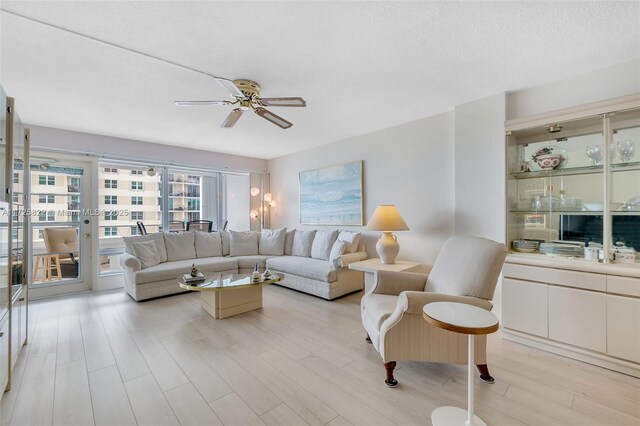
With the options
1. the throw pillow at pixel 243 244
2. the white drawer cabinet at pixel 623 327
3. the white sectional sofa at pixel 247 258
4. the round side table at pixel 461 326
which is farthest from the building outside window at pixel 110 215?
the white drawer cabinet at pixel 623 327

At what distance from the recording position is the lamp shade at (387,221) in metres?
3.29

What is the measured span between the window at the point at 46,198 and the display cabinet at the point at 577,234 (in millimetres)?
5968

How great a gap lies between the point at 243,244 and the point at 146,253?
157 centimetres

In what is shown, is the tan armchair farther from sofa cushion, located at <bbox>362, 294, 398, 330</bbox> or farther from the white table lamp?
the white table lamp

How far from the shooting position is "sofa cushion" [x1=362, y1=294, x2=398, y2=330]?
1.98 metres

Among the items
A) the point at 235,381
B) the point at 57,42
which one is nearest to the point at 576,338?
the point at 235,381

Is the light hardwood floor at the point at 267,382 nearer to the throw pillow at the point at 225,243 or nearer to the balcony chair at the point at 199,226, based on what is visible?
the throw pillow at the point at 225,243

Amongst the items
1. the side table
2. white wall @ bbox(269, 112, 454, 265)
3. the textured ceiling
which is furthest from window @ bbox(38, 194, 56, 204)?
the side table

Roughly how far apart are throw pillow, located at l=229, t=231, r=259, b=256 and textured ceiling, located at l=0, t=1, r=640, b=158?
8.11 ft

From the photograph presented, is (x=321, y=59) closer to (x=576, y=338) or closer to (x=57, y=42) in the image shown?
(x=57, y=42)

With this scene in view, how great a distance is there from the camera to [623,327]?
2.01 metres

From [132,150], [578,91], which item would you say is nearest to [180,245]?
[132,150]

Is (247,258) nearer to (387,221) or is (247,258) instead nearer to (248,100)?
(387,221)

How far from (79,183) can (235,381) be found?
14.0 feet
